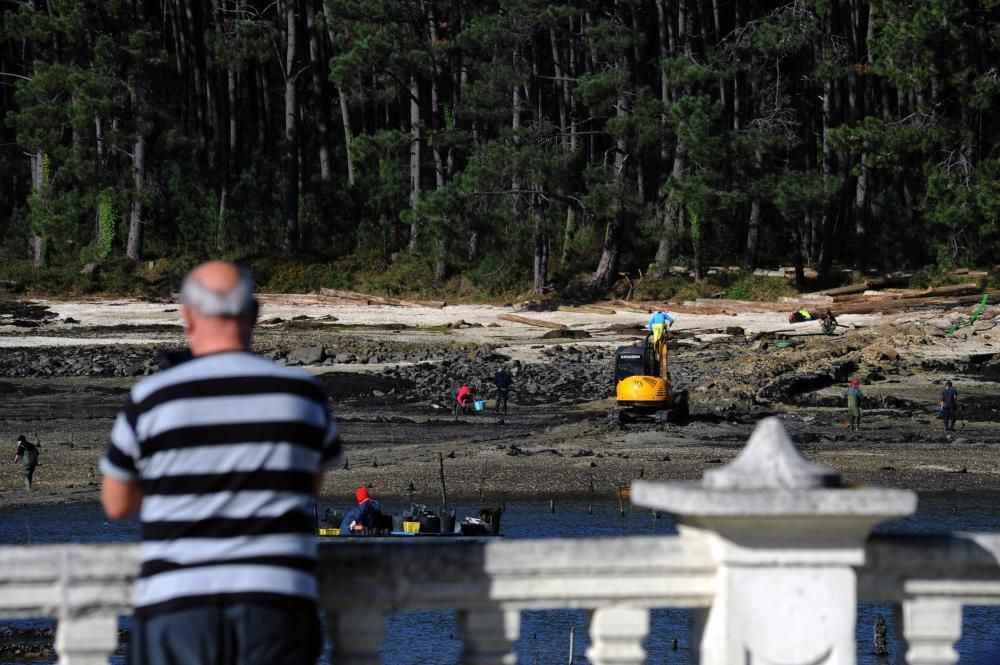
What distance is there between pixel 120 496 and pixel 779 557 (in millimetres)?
1959

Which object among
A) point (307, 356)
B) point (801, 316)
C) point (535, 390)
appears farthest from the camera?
point (801, 316)

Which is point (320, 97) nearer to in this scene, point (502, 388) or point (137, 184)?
point (137, 184)

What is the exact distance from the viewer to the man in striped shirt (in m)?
3.84

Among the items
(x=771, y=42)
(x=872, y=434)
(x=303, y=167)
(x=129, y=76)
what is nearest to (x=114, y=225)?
(x=129, y=76)

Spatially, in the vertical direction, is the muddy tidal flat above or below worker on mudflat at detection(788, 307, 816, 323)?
below

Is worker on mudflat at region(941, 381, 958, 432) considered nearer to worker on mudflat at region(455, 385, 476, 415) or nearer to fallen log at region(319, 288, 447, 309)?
worker on mudflat at region(455, 385, 476, 415)

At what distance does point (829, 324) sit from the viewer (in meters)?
39.8

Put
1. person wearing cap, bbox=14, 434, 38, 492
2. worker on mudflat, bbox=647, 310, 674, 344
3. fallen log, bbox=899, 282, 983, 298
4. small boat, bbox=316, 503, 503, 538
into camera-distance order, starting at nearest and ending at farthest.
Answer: small boat, bbox=316, 503, 503, 538 → person wearing cap, bbox=14, 434, 38, 492 → worker on mudflat, bbox=647, 310, 674, 344 → fallen log, bbox=899, 282, 983, 298

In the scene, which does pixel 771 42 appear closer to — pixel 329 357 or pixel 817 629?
pixel 329 357

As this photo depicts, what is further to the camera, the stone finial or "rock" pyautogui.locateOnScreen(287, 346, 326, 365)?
"rock" pyautogui.locateOnScreen(287, 346, 326, 365)

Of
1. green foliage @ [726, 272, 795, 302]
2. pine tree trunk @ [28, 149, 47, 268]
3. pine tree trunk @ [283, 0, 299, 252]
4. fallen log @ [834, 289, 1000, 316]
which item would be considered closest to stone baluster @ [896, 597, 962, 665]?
fallen log @ [834, 289, 1000, 316]

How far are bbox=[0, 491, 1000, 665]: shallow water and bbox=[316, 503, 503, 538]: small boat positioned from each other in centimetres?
101

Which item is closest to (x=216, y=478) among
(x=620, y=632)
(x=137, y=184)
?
(x=620, y=632)

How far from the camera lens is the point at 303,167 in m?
64.1
